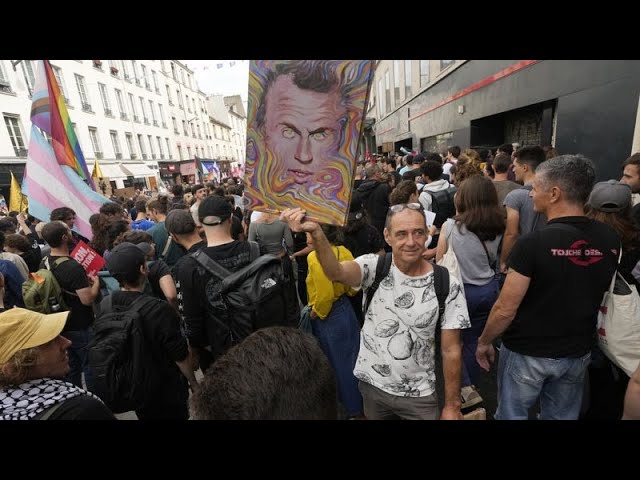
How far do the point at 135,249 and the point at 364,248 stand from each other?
2040 millimetres

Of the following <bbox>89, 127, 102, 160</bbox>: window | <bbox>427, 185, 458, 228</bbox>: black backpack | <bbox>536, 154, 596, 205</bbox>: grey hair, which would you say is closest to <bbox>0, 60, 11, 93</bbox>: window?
<bbox>89, 127, 102, 160</bbox>: window

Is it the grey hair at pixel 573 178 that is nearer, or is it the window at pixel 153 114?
the grey hair at pixel 573 178

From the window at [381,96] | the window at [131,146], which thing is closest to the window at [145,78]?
the window at [131,146]

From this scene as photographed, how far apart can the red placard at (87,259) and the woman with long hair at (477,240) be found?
328 cm

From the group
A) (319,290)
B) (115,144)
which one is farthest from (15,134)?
(319,290)

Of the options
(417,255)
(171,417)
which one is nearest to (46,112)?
(171,417)

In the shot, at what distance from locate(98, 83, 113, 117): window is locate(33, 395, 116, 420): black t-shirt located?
31.6m

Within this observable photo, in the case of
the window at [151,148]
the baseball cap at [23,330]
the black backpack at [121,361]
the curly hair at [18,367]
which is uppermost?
the window at [151,148]

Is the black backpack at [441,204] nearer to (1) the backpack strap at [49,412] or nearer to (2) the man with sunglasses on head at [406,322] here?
(2) the man with sunglasses on head at [406,322]

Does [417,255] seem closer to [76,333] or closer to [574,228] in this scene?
[574,228]

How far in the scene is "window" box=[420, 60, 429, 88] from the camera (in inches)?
656

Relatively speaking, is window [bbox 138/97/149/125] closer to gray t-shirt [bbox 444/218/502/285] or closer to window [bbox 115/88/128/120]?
window [bbox 115/88/128/120]

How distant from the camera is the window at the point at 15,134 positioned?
18047 mm

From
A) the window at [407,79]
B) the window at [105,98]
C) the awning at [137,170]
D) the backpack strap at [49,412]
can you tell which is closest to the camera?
the backpack strap at [49,412]
